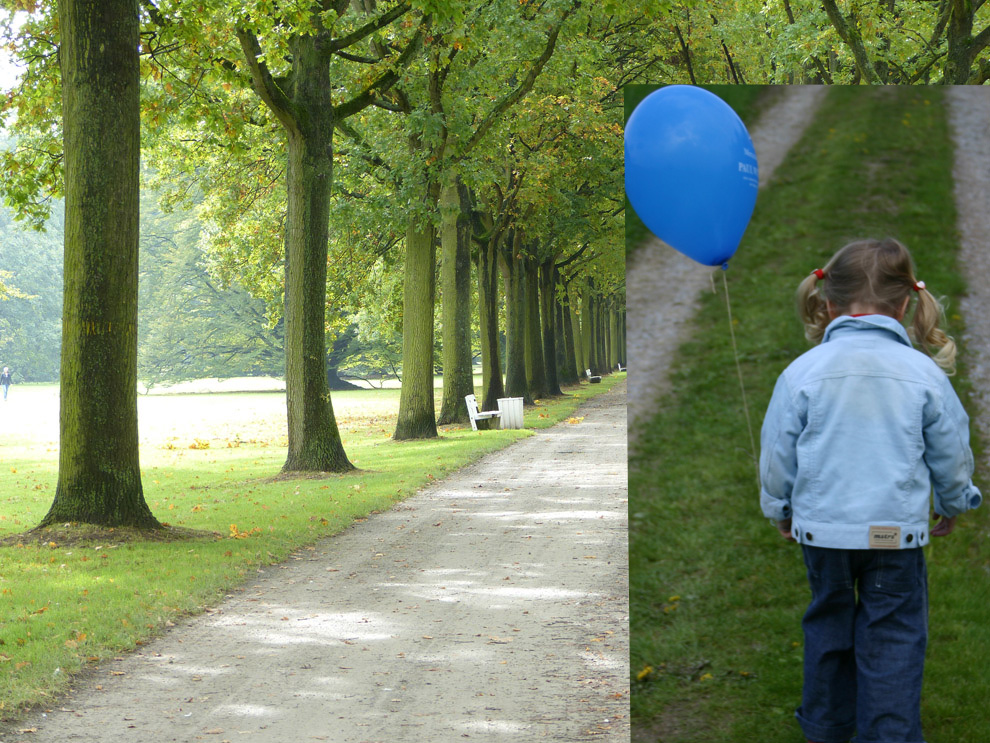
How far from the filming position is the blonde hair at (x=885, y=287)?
11.8 ft

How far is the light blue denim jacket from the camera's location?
3449 millimetres

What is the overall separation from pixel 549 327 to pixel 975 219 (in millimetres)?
34819

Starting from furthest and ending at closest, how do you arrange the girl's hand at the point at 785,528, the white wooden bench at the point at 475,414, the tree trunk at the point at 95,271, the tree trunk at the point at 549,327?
1. the tree trunk at the point at 549,327
2. the white wooden bench at the point at 475,414
3. the tree trunk at the point at 95,271
4. the girl's hand at the point at 785,528

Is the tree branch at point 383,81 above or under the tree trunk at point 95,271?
above

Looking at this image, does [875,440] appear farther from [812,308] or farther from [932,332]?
[812,308]

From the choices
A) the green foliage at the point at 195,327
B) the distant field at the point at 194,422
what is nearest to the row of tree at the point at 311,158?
the distant field at the point at 194,422

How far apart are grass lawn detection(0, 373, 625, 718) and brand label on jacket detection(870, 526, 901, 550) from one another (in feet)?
14.4

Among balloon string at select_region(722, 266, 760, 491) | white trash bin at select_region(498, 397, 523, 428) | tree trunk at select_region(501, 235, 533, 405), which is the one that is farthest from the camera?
tree trunk at select_region(501, 235, 533, 405)

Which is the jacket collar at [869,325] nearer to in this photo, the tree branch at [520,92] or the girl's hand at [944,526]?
the girl's hand at [944,526]

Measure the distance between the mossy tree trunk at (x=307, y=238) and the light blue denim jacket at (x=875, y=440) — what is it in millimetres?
12375

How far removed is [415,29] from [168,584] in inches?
479

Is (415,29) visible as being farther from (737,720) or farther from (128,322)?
(737,720)

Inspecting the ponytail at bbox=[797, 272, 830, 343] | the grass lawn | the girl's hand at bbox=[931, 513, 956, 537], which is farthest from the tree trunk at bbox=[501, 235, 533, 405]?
the girl's hand at bbox=[931, 513, 956, 537]

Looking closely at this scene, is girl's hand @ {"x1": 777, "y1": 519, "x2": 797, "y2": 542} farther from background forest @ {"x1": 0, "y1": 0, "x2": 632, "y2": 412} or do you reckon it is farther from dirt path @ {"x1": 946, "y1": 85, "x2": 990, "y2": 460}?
background forest @ {"x1": 0, "y1": 0, "x2": 632, "y2": 412}
